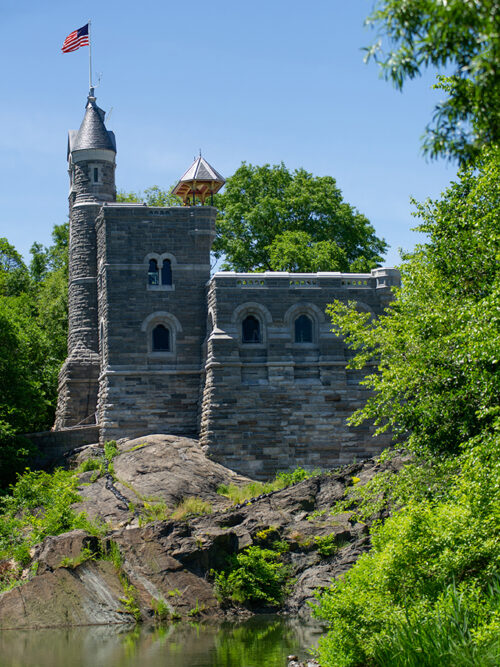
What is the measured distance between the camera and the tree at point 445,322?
22125 mm

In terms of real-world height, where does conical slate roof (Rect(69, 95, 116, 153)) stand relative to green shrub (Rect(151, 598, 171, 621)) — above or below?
above

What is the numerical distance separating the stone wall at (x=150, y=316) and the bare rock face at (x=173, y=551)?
6157 mm

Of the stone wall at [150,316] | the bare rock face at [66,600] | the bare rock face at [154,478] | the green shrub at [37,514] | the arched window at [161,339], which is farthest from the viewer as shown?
the arched window at [161,339]

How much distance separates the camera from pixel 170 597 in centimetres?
2903

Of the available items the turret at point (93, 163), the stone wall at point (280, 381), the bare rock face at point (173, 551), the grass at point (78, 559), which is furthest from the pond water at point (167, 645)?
the turret at point (93, 163)

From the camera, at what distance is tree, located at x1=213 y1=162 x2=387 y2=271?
5591cm

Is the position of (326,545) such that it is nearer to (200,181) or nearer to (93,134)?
(200,181)

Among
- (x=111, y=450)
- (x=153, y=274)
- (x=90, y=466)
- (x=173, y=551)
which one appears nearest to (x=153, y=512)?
(x=173, y=551)

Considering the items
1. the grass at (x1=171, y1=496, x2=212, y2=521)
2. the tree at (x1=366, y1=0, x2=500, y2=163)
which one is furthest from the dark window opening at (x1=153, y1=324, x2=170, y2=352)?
the tree at (x1=366, y1=0, x2=500, y2=163)

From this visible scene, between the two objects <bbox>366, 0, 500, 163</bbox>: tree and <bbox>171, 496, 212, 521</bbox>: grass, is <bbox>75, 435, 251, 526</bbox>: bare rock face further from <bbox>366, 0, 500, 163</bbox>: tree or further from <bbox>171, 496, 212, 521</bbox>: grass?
<bbox>366, 0, 500, 163</bbox>: tree

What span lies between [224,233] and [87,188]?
1230 centimetres

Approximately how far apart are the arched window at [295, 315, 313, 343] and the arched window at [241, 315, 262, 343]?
1593 millimetres

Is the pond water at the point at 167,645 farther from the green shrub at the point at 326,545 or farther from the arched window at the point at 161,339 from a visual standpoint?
the arched window at the point at 161,339

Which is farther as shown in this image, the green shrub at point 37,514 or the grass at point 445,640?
the green shrub at point 37,514
